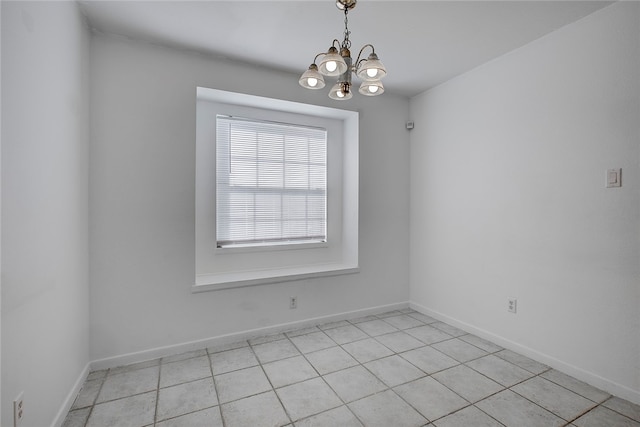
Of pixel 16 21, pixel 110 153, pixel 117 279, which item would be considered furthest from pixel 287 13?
pixel 117 279

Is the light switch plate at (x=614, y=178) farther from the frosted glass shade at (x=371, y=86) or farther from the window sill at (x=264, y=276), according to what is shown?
the window sill at (x=264, y=276)

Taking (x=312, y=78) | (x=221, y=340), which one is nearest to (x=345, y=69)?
(x=312, y=78)

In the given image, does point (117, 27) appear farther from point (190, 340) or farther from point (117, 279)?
point (190, 340)

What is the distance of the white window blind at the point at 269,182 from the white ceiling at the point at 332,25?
79 cm

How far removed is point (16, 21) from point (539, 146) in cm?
327

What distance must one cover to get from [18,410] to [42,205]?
0.92 m

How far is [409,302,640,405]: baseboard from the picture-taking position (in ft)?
6.64

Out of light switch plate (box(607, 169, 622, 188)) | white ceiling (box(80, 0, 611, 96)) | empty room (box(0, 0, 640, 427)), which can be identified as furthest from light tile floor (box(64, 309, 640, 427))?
white ceiling (box(80, 0, 611, 96))

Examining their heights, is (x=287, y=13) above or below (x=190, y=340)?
above

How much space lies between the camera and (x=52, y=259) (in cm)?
169

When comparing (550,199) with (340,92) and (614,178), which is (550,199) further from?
(340,92)

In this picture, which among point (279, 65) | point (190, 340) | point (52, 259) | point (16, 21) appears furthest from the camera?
point (279, 65)

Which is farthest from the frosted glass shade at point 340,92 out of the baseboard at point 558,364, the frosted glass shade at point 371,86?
the baseboard at point 558,364

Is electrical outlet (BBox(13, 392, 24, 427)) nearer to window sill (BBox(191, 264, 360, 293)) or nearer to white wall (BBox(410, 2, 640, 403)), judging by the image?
window sill (BBox(191, 264, 360, 293))
